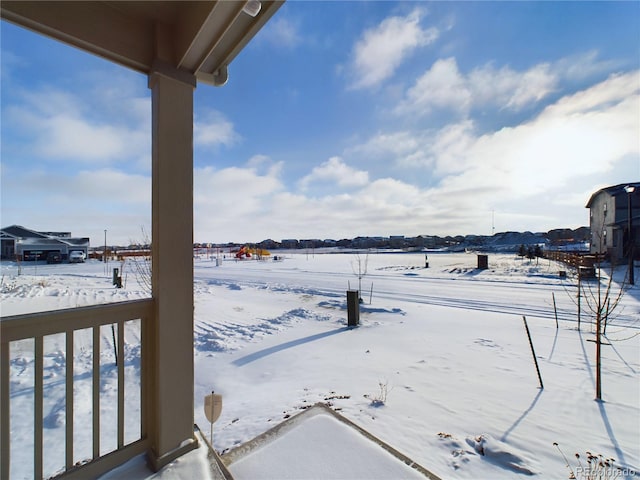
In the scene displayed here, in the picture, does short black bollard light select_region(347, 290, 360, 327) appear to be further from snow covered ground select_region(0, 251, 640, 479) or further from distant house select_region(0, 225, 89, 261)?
distant house select_region(0, 225, 89, 261)

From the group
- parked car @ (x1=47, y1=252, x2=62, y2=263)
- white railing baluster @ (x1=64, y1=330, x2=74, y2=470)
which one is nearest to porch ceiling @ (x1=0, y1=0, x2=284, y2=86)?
white railing baluster @ (x1=64, y1=330, x2=74, y2=470)

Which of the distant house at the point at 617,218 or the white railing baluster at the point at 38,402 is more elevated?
the distant house at the point at 617,218

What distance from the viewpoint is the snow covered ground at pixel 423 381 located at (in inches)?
94.2

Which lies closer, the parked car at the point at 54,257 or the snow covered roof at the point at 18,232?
the snow covered roof at the point at 18,232

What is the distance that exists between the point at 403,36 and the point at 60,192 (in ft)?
19.8

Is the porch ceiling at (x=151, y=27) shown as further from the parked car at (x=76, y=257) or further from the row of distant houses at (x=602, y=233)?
the parked car at (x=76, y=257)

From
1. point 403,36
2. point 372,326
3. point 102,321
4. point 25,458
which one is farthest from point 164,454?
point 403,36

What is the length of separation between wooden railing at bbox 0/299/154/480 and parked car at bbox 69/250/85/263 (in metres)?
32.4

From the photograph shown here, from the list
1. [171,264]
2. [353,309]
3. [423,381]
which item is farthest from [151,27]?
[353,309]

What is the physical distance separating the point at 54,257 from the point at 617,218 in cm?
4376

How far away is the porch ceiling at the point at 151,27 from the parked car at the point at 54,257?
33084 mm

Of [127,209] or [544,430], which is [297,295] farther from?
[544,430]

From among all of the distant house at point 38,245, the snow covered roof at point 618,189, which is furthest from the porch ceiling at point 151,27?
the distant house at point 38,245

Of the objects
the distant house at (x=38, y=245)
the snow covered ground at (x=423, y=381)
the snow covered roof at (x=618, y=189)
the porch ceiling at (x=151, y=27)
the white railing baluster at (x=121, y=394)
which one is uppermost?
the snow covered roof at (x=618, y=189)
